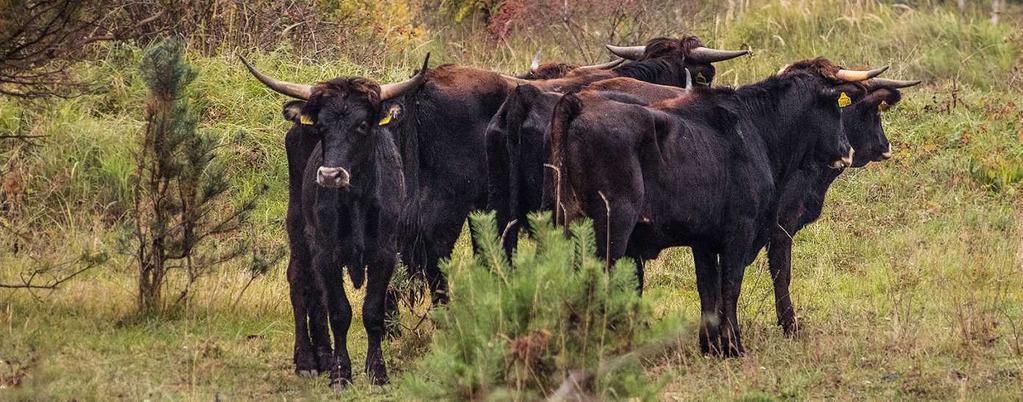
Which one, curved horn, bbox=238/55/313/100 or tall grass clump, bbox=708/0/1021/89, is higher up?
curved horn, bbox=238/55/313/100

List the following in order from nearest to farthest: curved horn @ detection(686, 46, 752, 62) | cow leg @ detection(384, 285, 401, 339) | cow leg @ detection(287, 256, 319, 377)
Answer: cow leg @ detection(287, 256, 319, 377) → cow leg @ detection(384, 285, 401, 339) → curved horn @ detection(686, 46, 752, 62)

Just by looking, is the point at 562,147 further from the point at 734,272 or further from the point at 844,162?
the point at 844,162

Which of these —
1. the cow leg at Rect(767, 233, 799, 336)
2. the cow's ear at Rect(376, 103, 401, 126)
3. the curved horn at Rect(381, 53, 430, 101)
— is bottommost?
the cow leg at Rect(767, 233, 799, 336)

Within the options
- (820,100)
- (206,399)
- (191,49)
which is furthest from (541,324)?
(191,49)

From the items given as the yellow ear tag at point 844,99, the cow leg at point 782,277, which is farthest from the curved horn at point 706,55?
the cow leg at point 782,277

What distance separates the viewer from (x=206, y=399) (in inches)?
337

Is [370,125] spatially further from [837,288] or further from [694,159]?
[837,288]

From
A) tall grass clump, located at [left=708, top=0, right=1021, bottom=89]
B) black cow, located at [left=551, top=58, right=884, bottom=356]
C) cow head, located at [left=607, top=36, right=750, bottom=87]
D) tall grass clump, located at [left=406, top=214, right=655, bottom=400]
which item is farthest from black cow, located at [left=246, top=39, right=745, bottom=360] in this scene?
tall grass clump, located at [left=708, top=0, right=1021, bottom=89]

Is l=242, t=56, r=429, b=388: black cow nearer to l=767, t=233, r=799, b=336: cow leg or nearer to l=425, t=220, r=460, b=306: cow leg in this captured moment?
l=425, t=220, r=460, b=306: cow leg

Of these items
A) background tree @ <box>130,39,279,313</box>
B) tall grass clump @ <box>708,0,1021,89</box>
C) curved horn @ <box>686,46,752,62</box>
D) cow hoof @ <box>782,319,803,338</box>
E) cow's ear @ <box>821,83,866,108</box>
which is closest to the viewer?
background tree @ <box>130,39,279,313</box>

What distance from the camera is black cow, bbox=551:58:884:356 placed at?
30.5ft

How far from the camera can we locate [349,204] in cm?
922

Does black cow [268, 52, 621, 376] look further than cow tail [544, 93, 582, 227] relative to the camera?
Yes

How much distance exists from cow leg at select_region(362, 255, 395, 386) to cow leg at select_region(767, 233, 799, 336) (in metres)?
3.26
